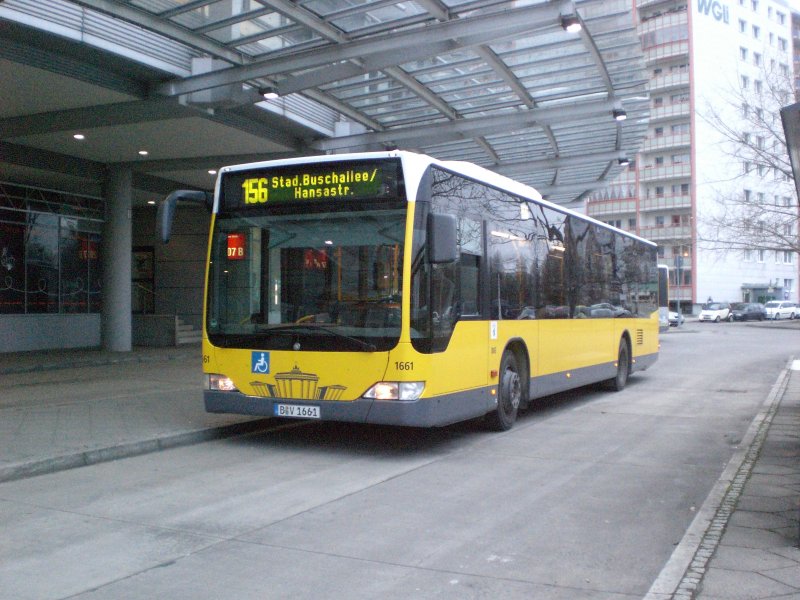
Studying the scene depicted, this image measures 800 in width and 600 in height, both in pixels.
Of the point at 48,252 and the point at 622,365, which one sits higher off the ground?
the point at 48,252

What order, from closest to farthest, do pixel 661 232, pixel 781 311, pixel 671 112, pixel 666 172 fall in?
pixel 781 311, pixel 671 112, pixel 666 172, pixel 661 232

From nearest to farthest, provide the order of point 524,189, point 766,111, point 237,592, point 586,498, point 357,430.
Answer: point 237,592 → point 586,498 → point 357,430 → point 524,189 → point 766,111

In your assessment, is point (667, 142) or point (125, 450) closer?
point (125, 450)

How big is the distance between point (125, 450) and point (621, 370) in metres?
10.4

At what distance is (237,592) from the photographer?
15.4ft

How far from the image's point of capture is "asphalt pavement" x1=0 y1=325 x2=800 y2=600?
16.2ft

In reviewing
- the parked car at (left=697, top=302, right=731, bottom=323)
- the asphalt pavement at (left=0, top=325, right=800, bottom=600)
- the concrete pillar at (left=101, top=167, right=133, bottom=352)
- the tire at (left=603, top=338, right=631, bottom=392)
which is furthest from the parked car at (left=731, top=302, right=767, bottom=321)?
the concrete pillar at (left=101, top=167, right=133, bottom=352)

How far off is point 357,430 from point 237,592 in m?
6.00

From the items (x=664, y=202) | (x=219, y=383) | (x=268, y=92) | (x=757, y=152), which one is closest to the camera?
(x=219, y=383)

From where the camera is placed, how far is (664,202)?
7350 cm

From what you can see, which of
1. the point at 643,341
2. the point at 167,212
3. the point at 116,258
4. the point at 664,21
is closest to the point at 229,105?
the point at 167,212

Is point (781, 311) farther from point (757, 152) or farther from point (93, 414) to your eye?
point (93, 414)

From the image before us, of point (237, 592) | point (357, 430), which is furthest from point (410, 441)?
point (237, 592)

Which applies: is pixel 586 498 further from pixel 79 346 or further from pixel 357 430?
pixel 79 346
